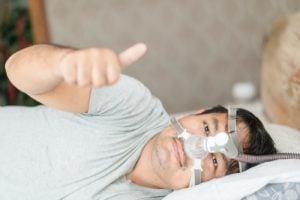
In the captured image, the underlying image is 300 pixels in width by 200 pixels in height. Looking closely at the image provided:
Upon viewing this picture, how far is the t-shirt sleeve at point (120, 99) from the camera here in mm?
1403

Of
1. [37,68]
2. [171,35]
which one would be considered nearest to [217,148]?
[37,68]

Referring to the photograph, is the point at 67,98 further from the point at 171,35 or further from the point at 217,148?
the point at 171,35

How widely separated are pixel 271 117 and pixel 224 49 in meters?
0.79

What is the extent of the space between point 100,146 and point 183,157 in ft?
0.84

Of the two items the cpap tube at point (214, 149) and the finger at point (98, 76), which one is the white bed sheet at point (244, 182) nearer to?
the cpap tube at point (214, 149)

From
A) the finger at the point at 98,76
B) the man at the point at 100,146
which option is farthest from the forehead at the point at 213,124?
the finger at the point at 98,76

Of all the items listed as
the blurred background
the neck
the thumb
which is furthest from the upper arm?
the blurred background

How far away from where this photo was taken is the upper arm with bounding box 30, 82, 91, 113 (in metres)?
1.29

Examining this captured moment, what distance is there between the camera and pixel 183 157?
4.66ft

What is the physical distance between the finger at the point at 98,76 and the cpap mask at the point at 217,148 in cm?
54

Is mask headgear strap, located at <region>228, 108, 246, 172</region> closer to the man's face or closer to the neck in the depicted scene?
the man's face

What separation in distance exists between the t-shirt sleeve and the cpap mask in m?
0.13

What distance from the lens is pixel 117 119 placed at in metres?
1.48

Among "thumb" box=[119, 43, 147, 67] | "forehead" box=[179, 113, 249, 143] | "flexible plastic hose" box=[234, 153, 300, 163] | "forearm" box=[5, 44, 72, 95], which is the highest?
"thumb" box=[119, 43, 147, 67]
